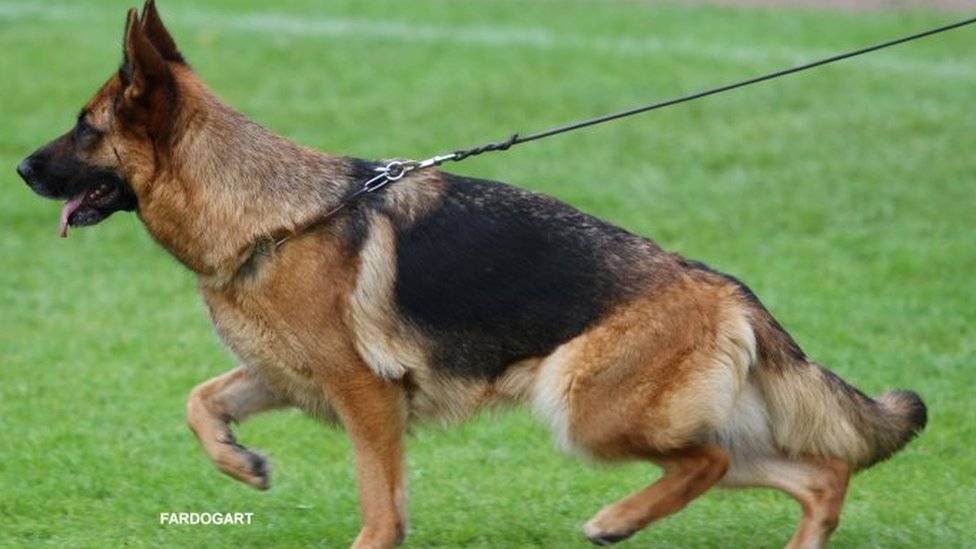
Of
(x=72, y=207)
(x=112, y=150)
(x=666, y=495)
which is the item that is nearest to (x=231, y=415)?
(x=72, y=207)

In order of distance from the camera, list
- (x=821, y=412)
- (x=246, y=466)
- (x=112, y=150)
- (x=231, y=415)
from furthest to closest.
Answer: (x=231, y=415)
(x=246, y=466)
(x=821, y=412)
(x=112, y=150)

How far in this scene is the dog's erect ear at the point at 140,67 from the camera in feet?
20.3

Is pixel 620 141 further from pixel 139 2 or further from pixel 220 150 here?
pixel 220 150

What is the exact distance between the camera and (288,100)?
15.6 meters

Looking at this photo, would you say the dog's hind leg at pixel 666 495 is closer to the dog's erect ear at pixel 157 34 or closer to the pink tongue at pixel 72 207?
the pink tongue at pixel 72 207

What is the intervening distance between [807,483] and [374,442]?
1.66m

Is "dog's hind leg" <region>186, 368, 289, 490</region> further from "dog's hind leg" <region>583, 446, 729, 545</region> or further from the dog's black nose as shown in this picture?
"dog's hind leg" <region>583, 446, 729, 545</region>

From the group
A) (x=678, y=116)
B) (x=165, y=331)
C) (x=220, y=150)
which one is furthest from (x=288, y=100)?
(x=220, y=150)

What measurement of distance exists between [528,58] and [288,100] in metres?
2.47

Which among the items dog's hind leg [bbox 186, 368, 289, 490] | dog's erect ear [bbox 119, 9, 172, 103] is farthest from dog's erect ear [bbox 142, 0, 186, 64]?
dog's hind leg [bbox 186, 368, 289, 490]

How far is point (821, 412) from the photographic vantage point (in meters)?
6.53

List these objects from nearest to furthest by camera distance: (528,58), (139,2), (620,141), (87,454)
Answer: (87,454) → (620,141) → (528,58) → (139,2)

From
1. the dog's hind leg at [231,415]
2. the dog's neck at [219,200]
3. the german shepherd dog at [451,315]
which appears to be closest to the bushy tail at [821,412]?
the german shepherd dog at [451,315]

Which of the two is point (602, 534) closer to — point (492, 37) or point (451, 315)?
point (451, 315)
